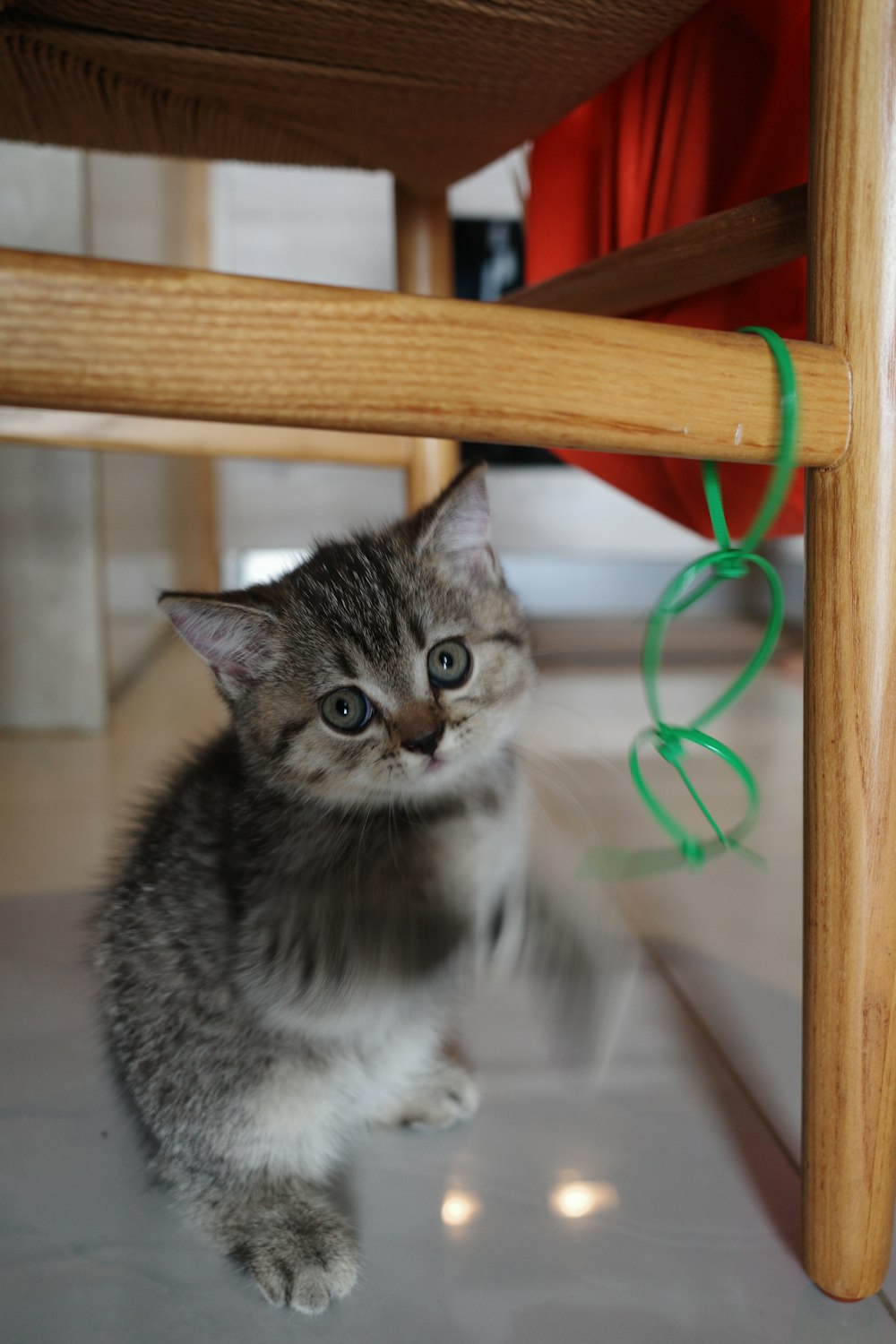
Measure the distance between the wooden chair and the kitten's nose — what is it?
0.29 meters

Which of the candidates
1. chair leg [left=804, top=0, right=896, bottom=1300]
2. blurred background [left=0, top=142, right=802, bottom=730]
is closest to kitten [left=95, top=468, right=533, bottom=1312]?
chair leg [left=804, top=0, right=896, bottom=1300]

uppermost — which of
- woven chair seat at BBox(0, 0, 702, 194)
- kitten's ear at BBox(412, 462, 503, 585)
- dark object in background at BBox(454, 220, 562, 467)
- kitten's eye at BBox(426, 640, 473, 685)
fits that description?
dark object in background at BBox(454, 220, 562, 467)

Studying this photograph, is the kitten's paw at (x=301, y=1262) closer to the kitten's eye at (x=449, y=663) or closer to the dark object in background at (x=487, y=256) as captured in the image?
the kitten's eye at (x=449, y=663)

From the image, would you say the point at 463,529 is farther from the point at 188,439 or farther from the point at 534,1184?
the point at 188,439

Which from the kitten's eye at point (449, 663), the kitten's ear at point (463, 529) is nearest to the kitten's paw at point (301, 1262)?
the kitten's eye at point (449, 663)

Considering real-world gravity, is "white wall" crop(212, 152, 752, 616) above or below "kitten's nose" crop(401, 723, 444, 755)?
above

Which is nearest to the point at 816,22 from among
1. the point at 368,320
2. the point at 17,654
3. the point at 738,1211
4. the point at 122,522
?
the point at 368,320

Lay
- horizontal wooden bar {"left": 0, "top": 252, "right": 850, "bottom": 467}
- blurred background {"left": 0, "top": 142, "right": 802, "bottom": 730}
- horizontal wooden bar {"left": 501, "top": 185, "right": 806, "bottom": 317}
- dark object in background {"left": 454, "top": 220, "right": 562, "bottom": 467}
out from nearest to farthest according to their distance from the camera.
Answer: horizontal wooden bar {"left": 0, "top": 252, "right": 850, "bottom": 467} → horizontal wooden bar {"left": 501, "top": 185, "right": 806, "bottom": 317} → blurred background {"left": 0, "top": 142, "right": 802, "bottom": 730} → dark object in background {"left": 454, "top": 220, "right": 562, "bottom": 467}

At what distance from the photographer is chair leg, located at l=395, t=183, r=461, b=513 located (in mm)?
1436

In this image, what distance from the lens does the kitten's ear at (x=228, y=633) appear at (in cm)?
81

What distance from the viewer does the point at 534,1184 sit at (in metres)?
0.80

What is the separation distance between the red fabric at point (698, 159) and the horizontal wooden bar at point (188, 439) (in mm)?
402

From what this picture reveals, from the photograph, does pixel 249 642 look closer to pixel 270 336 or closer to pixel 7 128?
pixel 270 336

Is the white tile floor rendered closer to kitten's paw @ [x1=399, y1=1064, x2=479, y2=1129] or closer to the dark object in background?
kitten's paw @ [x1=399, y1=1064, x2=479, y2=1129]
